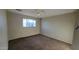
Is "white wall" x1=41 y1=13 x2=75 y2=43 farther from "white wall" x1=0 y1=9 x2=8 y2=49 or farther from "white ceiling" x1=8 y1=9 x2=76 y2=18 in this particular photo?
"white wall" x1=0 y1=9 x2=8 y2=49

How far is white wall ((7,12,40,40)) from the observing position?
0.91 meters

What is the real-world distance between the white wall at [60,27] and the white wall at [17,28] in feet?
0.47

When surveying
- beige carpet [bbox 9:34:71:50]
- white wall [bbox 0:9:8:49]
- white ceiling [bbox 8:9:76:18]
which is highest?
white ceiling [bbox 8:9:76:18]

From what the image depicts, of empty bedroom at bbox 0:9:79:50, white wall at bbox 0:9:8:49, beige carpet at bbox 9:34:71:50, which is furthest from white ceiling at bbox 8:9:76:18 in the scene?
beige carpet at bbox 9:34:71:50

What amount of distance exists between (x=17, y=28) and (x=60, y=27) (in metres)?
0.64

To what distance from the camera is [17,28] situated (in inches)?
38.2

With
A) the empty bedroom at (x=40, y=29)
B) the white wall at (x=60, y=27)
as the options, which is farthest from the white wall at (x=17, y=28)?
the white wall at (x=60, y=27)

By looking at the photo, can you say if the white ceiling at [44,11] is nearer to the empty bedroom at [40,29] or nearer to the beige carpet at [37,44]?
A: the empty bedroom at [40,29]

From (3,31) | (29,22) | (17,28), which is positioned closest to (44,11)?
(29,22)

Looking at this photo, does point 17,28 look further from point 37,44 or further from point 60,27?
point 60,27

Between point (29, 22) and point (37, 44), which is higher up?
point (29, 22)

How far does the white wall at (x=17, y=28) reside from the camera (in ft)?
2.98

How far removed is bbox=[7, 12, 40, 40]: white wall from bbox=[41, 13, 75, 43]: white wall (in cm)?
14
